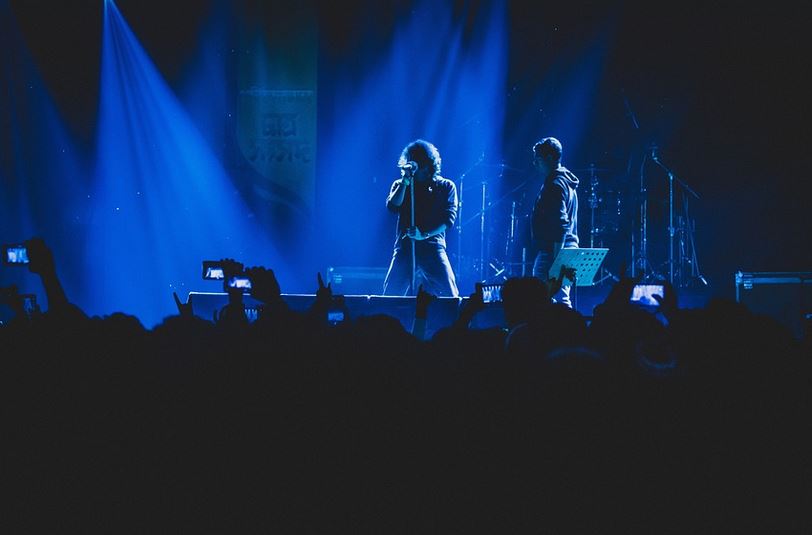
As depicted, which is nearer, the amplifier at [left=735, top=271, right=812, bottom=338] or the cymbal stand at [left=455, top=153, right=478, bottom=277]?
the amplifier at [left=735, top=271, right=812, bottom=338]

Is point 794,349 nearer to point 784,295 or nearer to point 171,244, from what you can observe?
point 784,295

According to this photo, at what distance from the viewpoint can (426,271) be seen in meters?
6.71

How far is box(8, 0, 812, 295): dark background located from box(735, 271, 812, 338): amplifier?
292cm

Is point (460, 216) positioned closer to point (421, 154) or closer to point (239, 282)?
point (421, 154)

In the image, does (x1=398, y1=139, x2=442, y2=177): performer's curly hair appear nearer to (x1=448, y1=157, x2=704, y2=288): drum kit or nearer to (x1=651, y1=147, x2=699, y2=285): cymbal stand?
(x1=448, y1=157, x2=704, y2=288): drum kit

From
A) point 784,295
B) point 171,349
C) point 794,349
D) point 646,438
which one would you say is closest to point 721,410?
point 646,438

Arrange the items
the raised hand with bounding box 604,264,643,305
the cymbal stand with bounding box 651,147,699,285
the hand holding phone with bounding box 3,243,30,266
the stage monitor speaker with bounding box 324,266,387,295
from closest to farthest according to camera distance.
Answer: the raised hand with bounding box 604,264,643,305 < the hand holding phone with bounding box 3,243,30,266 < the stage monitor speaker with bounding box 324,266,387,295 < the cymbal stand with bounding box 651,147,699,285

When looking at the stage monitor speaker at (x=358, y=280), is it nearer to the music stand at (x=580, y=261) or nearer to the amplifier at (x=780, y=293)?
the music stand at (x=580, y=261)

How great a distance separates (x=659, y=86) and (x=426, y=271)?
20.8 ft

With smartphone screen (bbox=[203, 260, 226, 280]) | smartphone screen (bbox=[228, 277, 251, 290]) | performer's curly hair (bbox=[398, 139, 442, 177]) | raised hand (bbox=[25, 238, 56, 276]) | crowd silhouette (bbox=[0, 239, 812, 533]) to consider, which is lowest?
crowd silhouette (bbox=[0, 239, 812, 533])

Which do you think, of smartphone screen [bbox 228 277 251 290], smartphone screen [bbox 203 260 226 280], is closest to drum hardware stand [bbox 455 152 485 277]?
smartphone screen [bbox 203 260 226 280]

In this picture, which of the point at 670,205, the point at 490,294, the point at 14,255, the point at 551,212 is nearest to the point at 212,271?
the point at 14,255

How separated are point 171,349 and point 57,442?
1.61 feet

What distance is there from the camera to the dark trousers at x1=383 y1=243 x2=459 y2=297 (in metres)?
6.68
